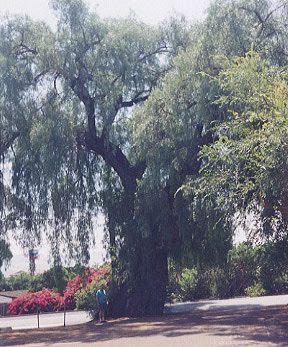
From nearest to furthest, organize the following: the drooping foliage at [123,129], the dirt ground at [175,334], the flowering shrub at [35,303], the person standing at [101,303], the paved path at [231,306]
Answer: the dirt ground at [175,334], the drooping foliage at [123,129], the person standing at [101,303], the paved path at [231,306], the flowering shrub at [35,303]

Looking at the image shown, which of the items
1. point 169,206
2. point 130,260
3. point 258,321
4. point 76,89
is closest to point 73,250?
point 130,260

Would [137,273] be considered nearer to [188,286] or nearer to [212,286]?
[188,286]

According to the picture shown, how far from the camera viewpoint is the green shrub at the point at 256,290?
1532 inches

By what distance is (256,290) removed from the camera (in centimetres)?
3931

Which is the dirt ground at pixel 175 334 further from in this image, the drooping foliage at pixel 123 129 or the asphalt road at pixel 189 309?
the asphalt road at pixel 189 309

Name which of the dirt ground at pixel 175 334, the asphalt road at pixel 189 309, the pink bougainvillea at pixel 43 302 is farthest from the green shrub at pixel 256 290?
the dirt ground at pixel 175 334

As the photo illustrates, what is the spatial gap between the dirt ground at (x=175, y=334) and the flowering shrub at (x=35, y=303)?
63.0 feet

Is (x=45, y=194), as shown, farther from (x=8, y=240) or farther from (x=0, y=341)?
(x=0, y=341)

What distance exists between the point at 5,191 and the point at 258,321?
1116 centimetres

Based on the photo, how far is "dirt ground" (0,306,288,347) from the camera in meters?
15.1

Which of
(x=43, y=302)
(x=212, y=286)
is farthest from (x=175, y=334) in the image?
(x=43, y=302)

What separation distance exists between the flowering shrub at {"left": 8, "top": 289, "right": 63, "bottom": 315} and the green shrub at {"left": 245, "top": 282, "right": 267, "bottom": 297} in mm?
12522

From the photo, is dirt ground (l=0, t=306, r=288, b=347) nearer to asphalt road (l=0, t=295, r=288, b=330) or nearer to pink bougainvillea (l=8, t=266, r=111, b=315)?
asphalt road (l=0, t=295, r=288, b=330)

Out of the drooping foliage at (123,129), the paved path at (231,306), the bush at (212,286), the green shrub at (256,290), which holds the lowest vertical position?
the paved path at (231,306)
